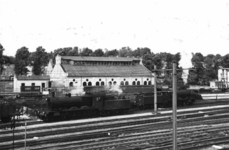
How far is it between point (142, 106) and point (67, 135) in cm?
1676

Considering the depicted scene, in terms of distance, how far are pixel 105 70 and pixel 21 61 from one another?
2823cm

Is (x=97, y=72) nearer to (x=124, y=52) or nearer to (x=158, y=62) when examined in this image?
(x=158, y=62)

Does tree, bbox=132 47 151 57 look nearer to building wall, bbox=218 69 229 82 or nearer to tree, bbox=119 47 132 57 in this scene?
tree, bbox=119 47 132 57

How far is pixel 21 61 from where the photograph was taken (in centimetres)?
7000

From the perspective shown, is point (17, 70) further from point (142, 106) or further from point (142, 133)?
point (142, 133)

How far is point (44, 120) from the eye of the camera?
2389 cm

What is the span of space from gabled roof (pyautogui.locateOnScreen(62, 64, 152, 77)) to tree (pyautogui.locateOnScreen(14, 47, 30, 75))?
22532 mm

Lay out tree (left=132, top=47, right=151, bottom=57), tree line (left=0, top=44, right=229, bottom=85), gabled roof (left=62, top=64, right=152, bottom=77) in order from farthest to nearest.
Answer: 1. tree (left=132, top=47, right=151, bottom=57)
2. tree line (left=0, top=44, right=229, bottom=85)
3. gabled roof (left=62, top=64, right=152, bottom=77)

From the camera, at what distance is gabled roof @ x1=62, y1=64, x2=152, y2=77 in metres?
52.8

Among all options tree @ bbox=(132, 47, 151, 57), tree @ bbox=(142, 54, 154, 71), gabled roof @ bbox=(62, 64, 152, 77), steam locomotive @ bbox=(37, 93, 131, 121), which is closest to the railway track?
steam locomotive @ bbox=(37, 93, 131, 121)

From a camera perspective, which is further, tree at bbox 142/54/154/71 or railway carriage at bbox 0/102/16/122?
tree at bbox 142/54/154/71

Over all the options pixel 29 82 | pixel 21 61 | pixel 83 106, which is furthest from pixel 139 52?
pixel 83 106

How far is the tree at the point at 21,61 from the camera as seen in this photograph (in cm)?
6962

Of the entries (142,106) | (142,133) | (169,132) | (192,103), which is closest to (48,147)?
(142,133)
